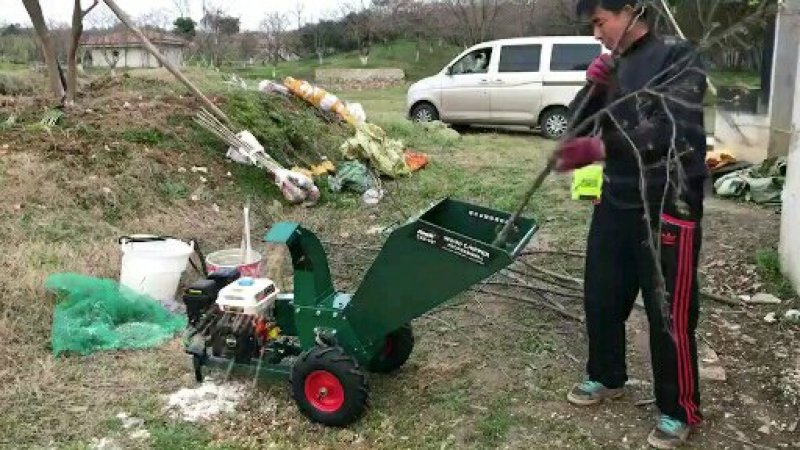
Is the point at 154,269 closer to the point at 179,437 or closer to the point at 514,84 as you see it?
the point at 179,437

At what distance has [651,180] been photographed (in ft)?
8.83

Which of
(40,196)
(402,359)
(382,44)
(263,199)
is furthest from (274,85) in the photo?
(382,44)

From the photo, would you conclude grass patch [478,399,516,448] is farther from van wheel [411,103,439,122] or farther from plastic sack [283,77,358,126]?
van wheel [411,103,439,122]

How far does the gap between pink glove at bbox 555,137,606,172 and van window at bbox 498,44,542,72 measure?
10018 millimetres

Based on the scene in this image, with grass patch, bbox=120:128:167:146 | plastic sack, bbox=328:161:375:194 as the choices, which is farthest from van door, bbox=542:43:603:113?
grass patch, bbox=120:128:167:146

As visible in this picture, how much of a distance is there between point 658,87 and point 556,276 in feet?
7.93

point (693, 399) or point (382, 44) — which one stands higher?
point (382, 44)

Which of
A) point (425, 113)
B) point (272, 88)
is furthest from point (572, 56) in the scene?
point (272, 88)

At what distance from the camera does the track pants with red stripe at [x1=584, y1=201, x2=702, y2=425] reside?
8.77 feet

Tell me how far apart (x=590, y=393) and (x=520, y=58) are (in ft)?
32.1

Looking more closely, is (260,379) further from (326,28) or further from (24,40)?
(326,28)

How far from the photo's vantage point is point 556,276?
478 centimetres

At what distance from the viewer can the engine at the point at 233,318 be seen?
3.23 metres

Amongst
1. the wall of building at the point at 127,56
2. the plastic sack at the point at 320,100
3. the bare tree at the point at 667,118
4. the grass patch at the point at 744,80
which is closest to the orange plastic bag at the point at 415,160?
the plastic sack at the point at 320,100
